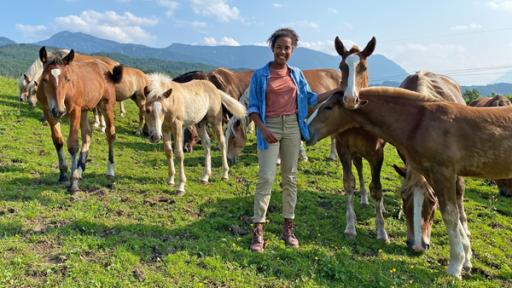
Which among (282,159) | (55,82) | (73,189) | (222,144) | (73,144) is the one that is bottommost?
(73,189)

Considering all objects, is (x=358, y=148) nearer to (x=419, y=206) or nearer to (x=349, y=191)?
(x=349, y=191)

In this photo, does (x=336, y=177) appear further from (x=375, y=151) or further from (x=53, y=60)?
(x=53, y=60)

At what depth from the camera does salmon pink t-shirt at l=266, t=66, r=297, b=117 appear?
535 centimetres

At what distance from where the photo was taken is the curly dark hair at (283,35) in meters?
5.31

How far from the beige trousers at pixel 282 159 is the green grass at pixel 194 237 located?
739 millimetres

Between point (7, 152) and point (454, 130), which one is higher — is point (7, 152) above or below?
below

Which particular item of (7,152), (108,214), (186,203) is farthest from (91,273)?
(7,152)

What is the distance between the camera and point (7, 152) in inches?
367

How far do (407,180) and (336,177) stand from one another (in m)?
3.90

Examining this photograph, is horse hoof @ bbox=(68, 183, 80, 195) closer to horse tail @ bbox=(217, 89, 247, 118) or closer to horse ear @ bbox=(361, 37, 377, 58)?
horse tail @ bbox=(217, 89, 247, 118)

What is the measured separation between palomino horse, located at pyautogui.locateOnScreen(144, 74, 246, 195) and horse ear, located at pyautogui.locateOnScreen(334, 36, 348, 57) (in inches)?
122

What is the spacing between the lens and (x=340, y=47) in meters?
6.90

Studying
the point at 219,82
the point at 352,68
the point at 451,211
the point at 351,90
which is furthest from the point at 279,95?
the point at 219,82

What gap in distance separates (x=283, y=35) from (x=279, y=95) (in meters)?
0.81
